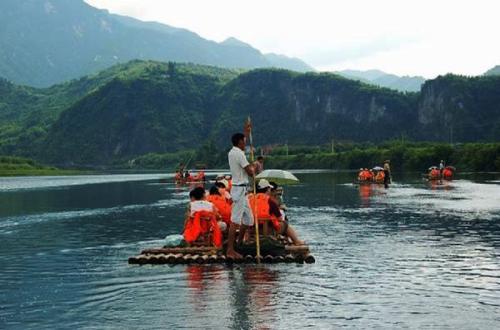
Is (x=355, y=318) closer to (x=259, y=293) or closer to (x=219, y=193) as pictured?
(x=259, y=293)

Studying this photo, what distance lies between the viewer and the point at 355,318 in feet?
41.7

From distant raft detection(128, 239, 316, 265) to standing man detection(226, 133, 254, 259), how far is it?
35 cm

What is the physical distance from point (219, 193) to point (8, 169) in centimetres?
14675

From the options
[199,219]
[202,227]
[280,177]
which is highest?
[280,177]

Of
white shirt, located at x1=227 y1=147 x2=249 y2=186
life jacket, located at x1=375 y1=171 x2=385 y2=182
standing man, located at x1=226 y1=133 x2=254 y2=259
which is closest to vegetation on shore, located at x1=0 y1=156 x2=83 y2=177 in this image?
life jacket, located at x1=375 y1=171 x2=385 y2=182

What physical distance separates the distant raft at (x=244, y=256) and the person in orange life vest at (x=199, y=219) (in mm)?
927

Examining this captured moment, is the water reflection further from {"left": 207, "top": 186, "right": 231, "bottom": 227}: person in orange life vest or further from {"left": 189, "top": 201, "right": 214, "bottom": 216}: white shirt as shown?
{"left": 207, "top": 186, "right": 231, "bottom": 227}: person in orange life vest

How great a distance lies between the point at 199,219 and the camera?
20.7 m

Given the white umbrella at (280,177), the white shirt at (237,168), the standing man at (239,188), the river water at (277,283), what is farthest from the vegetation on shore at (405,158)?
the white shirt at (237,168)

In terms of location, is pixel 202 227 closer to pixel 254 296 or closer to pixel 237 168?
pixel 237 168

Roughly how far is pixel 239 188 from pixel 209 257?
2.36 metres

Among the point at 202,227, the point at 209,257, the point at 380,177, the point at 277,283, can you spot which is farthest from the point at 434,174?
the point at 277,283

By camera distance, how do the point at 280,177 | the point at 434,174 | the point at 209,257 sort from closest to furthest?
the point at 209,257 → the point at 280,177 → the point at 434,174

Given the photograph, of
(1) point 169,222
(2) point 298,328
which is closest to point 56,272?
(2) point 298,328
